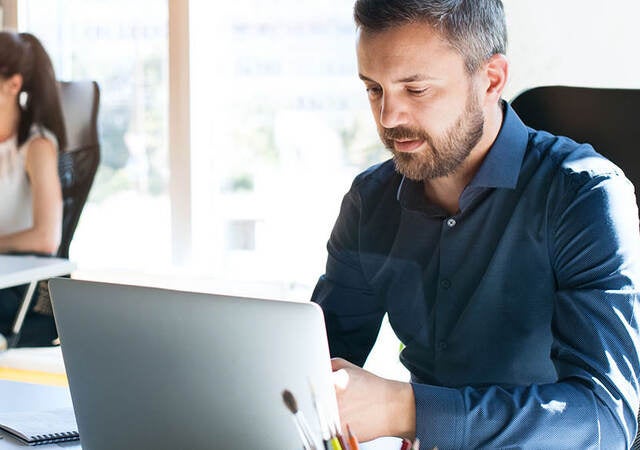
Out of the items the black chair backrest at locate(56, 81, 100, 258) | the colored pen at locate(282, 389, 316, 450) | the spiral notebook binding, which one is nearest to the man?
the colored pen at locate(282, 389, 316, 450)

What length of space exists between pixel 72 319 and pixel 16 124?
2.00 meters

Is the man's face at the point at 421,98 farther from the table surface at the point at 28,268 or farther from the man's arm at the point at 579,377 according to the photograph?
the table surface at the point at 28,268

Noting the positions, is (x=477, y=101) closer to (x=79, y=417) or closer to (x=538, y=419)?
(x=538, y=419)

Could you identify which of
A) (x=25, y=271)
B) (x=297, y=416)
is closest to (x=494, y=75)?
(x=297, y=416)

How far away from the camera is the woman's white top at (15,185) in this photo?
9.00 ft

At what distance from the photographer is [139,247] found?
9.63 ft

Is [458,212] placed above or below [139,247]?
above

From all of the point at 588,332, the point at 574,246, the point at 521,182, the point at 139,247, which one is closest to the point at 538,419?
the point at 588,332

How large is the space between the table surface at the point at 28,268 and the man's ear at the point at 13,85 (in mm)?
534

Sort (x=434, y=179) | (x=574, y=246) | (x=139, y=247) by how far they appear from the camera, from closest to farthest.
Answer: (x=574, y=246), (x=434, y=179), (x=139, y=247)

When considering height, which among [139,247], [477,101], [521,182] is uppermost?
[477,101]

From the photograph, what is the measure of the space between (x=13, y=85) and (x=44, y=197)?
38 centimetres

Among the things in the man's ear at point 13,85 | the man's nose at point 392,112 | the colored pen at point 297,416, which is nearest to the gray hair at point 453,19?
the man's nose at point 392,112

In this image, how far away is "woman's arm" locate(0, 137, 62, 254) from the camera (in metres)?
2.75
